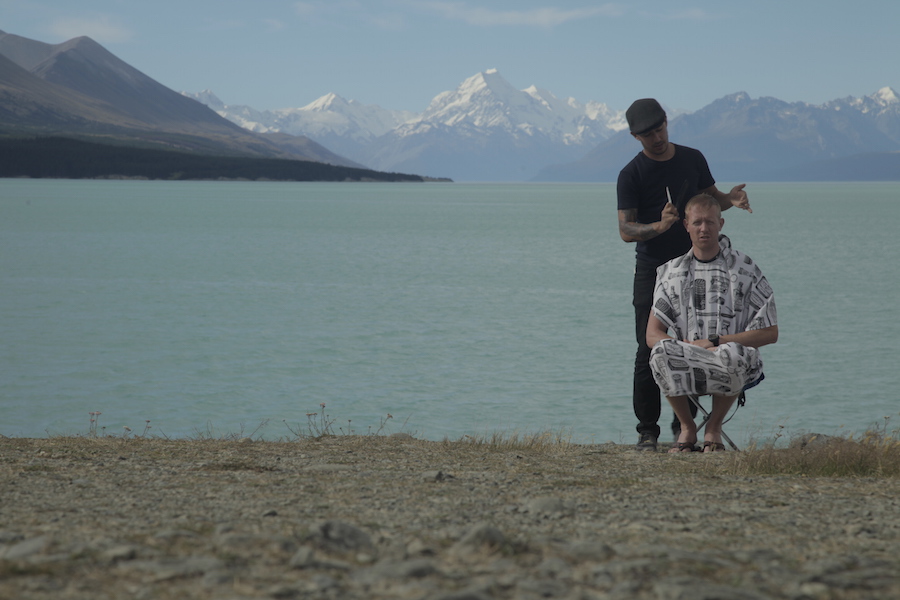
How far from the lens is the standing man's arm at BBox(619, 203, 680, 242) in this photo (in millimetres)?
6125

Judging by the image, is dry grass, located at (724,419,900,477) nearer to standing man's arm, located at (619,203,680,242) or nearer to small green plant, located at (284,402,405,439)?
standing man's arm, located at (619,203,680,242)

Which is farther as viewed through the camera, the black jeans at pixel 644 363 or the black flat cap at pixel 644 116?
the black jeans at pixel 644 363

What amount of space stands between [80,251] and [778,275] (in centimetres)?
3404

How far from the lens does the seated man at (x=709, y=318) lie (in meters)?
5.95

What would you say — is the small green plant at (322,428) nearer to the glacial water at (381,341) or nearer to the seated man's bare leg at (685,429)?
the glacial water at (381,341)

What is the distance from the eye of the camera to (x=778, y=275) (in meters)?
37.1

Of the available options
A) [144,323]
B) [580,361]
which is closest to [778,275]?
[580,361]

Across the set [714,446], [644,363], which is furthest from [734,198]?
[714,446]

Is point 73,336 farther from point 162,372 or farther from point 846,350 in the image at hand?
point 846,350

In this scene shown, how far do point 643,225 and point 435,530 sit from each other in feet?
11.2

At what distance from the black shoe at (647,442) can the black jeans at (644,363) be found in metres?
0.02

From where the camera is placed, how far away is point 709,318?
6.11 m

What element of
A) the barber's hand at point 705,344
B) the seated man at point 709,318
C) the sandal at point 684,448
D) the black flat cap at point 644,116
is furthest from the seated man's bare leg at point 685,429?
the black flat cap at point 644,116

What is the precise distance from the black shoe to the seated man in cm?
56
